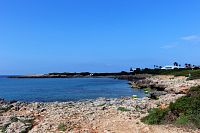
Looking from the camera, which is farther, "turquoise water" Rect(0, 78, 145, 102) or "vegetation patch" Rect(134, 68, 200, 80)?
"vegetation patch" Rect(134, 68, 200, 80)

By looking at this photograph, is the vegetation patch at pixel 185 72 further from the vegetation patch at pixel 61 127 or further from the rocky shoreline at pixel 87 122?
the vegetation patch at pixel 61 127

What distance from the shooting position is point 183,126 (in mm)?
19344

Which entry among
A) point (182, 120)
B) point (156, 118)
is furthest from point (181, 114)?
point (156, 118)

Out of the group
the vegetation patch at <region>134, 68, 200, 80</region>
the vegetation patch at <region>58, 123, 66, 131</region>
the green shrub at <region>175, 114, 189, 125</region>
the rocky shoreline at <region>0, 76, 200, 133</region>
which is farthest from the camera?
the vegetation patch at <region>134, 68, 200, 80</region>

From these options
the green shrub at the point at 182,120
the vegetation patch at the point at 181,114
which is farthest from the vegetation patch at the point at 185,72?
the green shrub at the point at 182,120

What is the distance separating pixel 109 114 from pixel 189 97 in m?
4.71

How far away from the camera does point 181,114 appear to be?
67.3 ft

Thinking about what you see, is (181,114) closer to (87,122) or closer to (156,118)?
(156,118)

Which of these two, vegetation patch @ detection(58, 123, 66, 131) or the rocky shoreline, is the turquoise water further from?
vegetation patch @ detection(58, 123, 66, 131)

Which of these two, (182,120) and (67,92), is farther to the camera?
(67,92)

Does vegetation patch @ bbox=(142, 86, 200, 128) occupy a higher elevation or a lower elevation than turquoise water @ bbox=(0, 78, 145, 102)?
higher

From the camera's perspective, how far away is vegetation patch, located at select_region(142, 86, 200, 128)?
19.7 m

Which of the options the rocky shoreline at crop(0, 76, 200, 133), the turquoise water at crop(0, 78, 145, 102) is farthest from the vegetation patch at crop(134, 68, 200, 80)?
the rocky shoreline at crop(0, 76, 200, 133)

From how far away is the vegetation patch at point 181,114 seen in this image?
19.7 meters
